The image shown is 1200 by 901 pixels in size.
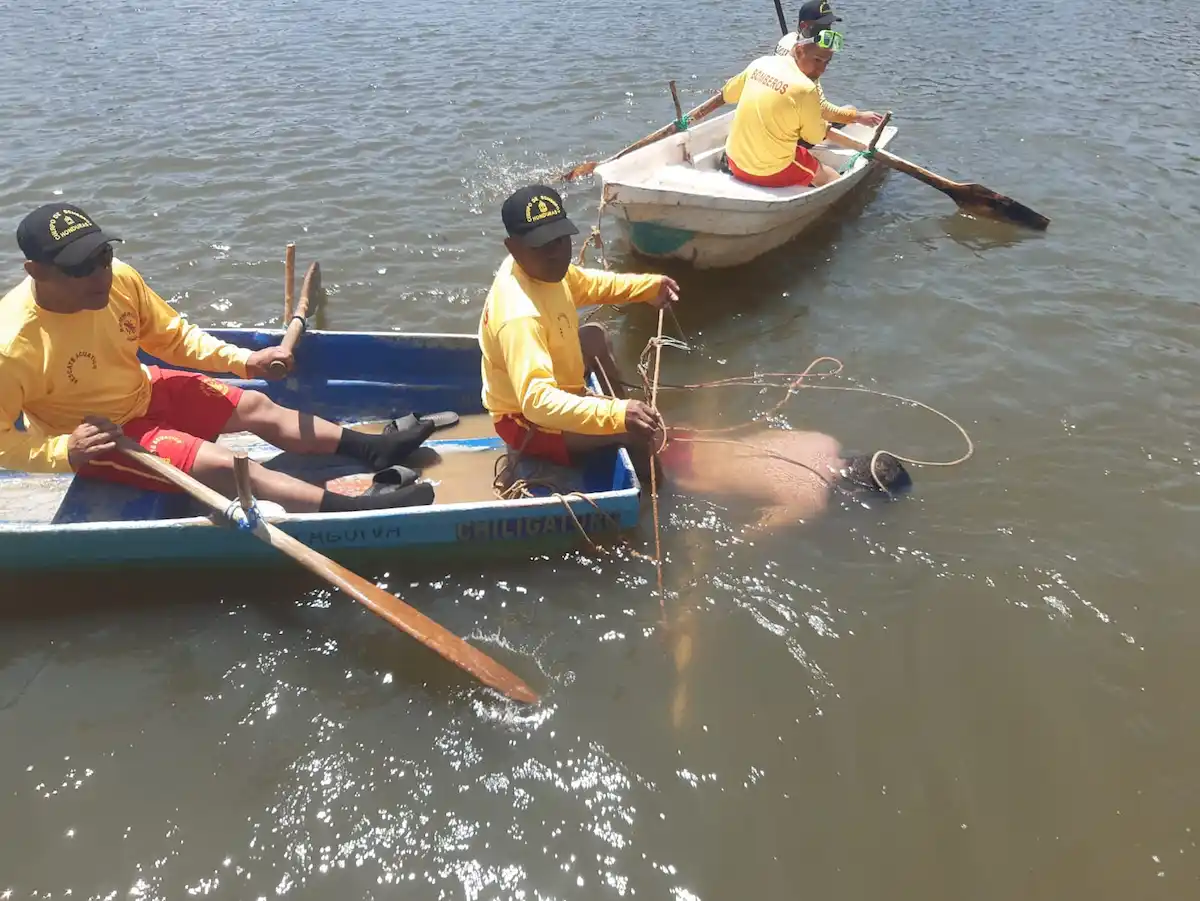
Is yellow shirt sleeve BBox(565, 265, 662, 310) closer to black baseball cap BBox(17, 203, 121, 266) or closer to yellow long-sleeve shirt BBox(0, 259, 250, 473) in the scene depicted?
yellow long-sleeve shirt BBox(0, 259, 250, 473)

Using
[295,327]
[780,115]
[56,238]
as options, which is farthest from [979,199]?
[56,238]

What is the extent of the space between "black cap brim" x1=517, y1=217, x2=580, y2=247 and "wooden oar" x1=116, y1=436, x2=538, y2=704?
199cm

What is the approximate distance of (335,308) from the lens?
310 inches

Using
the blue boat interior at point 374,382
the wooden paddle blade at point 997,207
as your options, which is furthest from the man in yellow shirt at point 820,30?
the blue boat interior at point 374,382

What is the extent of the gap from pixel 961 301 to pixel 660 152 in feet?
11.8

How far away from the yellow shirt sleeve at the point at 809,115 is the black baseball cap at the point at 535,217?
4.76 meters

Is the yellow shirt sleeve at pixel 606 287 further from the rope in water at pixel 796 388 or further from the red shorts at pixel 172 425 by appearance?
the red shorts at pixel 172 425

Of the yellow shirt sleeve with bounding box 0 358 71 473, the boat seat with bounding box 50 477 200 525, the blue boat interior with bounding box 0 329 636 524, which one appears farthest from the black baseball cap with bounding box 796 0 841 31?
the yellow shirt sleeve with bounding box 0 358 71 473

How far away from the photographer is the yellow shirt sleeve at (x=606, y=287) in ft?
17.6

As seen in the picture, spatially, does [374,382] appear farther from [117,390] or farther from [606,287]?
[606,287]

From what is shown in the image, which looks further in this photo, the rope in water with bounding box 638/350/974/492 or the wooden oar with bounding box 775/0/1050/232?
the wooden oar with bounding box 775/0/1050/232

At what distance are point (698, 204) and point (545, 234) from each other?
368cm

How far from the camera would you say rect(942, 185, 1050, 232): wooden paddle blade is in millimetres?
9367

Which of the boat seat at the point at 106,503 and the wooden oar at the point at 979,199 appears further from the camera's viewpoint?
the wooden oar at the point at 979,199
